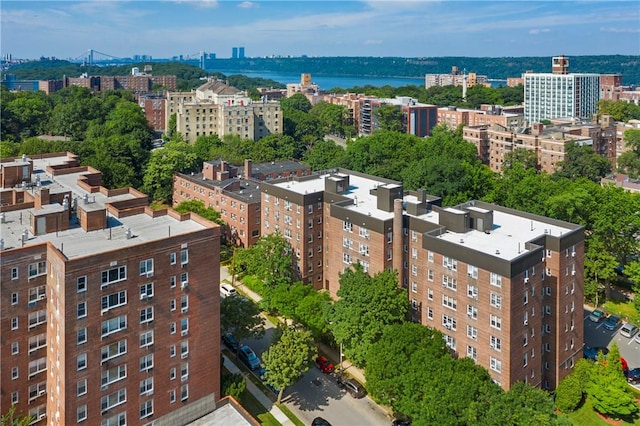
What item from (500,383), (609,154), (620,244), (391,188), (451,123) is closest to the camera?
(500,383)

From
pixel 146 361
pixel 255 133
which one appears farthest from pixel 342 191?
pixel 255 133

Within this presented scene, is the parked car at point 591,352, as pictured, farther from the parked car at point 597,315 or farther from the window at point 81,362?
the window at point 81,362

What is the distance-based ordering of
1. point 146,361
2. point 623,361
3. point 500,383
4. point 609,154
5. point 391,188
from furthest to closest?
point 609,154
point 391,188
point 623,361
point 500,383
point 146,361

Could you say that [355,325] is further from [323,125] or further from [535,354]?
[323,125]

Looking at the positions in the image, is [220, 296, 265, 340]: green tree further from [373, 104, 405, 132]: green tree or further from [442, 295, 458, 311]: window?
[373, 104, 405, 132]: green tree

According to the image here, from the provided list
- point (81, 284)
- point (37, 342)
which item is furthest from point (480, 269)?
point (37, 342)

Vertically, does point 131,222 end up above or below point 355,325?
above

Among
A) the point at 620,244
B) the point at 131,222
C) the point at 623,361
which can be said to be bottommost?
the point at 623,361

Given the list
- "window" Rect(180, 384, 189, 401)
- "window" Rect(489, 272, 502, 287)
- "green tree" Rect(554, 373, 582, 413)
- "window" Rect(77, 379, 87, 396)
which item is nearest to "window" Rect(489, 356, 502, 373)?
"window" Rect(489, 272, 502, 287)
